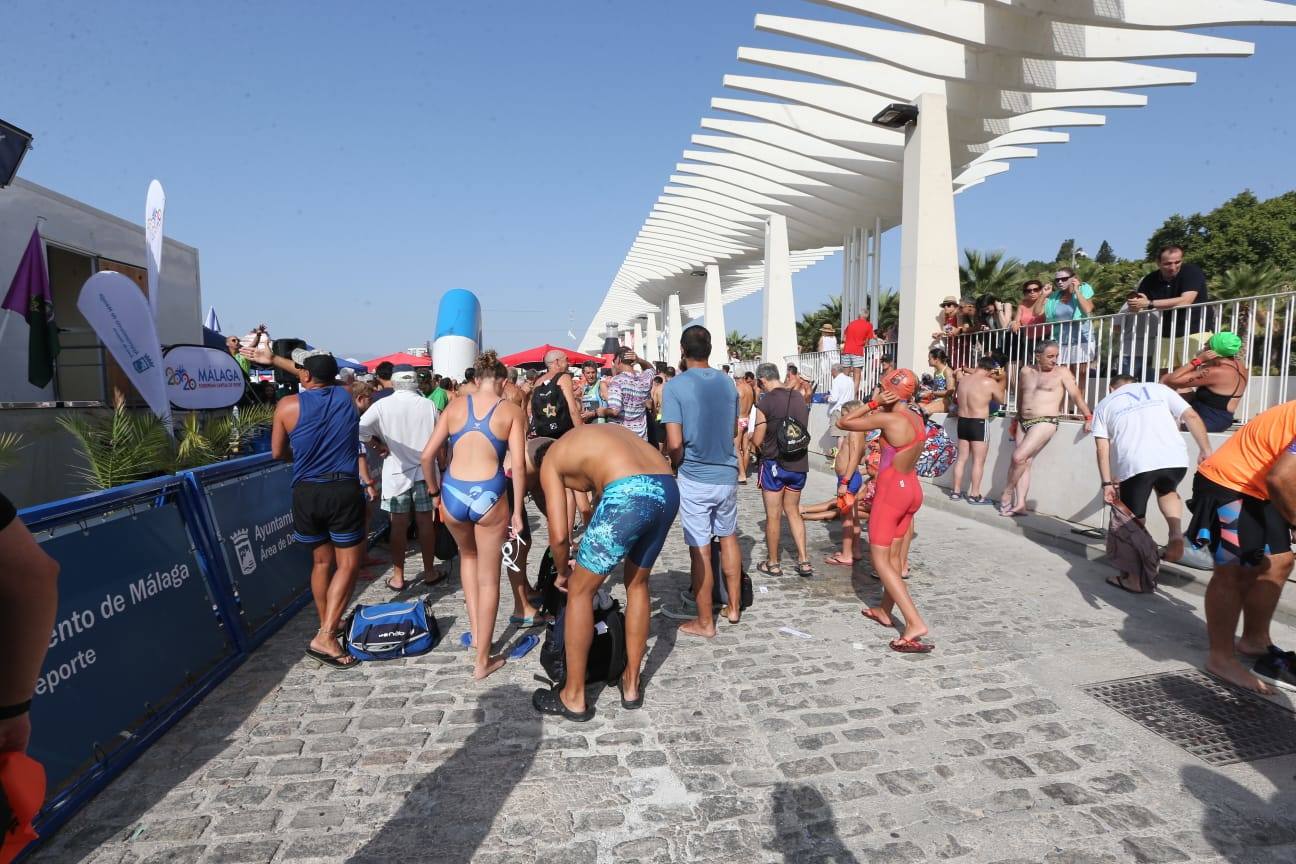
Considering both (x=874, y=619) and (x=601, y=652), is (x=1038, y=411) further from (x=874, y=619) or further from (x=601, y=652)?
(x=601, y=652)

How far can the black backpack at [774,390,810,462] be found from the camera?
231 inches

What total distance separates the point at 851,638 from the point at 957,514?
16.6 ft

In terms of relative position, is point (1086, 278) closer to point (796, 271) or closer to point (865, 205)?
point (796, 271)

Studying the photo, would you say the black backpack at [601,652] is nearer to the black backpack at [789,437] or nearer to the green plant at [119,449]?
the black backpack at [789,437]

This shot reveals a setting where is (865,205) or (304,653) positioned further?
(865,205)

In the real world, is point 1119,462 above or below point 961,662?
above

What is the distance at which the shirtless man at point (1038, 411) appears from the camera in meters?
7.95

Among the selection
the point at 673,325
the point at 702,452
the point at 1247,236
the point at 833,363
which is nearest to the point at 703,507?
the point at 702,452

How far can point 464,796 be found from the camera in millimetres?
2824

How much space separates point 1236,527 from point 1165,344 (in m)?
4.61

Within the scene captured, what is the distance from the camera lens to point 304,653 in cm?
438

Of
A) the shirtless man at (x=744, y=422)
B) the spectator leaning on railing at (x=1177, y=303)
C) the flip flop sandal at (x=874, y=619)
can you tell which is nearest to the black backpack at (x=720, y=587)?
the flip flop sandal at (x=874, y=619)

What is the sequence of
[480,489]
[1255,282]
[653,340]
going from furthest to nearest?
1. [653,340]
2. [1255,282]
3. [480,489]

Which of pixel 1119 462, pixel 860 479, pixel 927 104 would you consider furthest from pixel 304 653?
pixel 927 104
